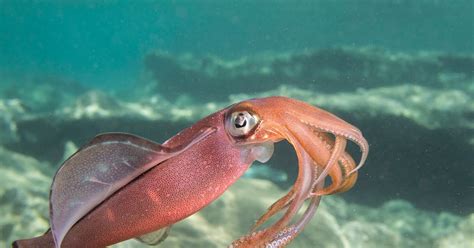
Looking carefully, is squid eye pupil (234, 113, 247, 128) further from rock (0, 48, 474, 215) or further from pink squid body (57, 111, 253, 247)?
rock (0, 48, 474, 215)

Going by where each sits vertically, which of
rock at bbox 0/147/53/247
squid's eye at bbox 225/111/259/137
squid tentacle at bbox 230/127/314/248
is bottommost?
squid tentacle at bbox 230/127/314/248

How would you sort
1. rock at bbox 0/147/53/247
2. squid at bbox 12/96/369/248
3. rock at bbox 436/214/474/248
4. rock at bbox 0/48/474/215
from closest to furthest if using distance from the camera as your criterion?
squid at bbox 12/96/369/248 → rock at bbox 0/147/53/247 → rock at bbox 436/214/474/248 → rock at bbox 0/48/474/215

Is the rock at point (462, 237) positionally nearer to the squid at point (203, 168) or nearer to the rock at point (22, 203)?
the squid at point (203, 168)

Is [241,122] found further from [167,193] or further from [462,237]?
[462,237]

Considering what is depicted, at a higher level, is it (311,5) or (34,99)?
(311,5)

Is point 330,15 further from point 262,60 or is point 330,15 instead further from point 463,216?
point 463,216

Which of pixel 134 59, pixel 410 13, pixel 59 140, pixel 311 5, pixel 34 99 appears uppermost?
pixel 134 59

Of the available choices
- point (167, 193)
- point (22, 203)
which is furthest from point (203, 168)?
point (22, 203)

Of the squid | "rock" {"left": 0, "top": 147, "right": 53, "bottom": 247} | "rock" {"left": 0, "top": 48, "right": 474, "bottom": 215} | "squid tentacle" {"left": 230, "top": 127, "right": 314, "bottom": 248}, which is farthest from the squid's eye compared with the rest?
"rock" {"left": 0, "top": 48, "right": 474, "bottom": 215}

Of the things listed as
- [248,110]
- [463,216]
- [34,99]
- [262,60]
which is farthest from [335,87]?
[34,99]
